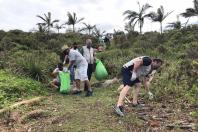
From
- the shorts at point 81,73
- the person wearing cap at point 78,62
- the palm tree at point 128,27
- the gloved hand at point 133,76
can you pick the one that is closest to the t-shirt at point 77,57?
the person wearing cap at point 78,62

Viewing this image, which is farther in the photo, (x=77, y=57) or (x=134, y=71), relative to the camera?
(x=77, y=57)

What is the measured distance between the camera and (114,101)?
1112 cm

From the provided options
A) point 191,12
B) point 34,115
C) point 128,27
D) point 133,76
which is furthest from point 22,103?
point 128,27

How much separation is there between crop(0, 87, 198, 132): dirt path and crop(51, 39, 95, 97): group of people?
1187 mm

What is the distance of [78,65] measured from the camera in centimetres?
1261

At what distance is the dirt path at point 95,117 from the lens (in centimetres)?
851

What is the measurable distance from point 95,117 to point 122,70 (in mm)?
1212

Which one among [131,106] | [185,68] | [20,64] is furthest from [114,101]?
[20,64]

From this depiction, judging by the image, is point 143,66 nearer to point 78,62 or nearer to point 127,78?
point 127,78

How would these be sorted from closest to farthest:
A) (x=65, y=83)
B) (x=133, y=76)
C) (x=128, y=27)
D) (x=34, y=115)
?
(x=133, y=76) → (x=34, y=115) → (x=65, y=83) → (x=128, y=27)

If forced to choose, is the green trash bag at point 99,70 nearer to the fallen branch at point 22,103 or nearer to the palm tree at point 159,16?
the fallen branch at point 22,103

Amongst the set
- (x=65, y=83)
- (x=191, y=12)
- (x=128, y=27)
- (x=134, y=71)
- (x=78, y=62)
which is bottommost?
(x=65, y=83)

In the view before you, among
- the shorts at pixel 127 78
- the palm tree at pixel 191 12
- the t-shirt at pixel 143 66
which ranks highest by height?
the palm tree at pixel 191 12

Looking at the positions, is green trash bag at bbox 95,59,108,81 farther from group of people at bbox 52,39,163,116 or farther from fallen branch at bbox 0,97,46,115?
fallen branch at bbox 0,97,46,115
